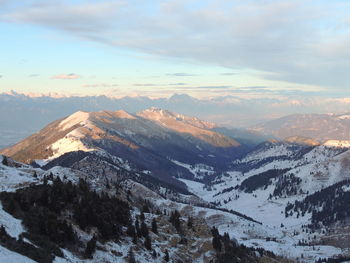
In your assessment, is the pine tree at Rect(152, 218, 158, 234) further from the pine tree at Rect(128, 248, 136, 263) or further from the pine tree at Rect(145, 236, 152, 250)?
the pine tree at Rect(128, 248, 136, 263)

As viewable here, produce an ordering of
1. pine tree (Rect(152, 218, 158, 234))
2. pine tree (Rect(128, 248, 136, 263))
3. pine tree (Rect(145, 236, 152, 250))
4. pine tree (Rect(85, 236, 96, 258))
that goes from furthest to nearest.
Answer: pine tree (Rect(152, 218, 158, 234)) → pine tree (Rect(145, 236, 152, 250)) → pine tree (Rect(128, 248, 136, 263)) → pine tree (Rect(85, 236, 96, 258))

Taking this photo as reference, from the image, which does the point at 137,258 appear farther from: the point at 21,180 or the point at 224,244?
the point at 21,180

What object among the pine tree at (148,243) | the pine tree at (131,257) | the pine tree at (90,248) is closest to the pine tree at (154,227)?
the pine tree at (148,243)

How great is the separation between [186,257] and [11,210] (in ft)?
144

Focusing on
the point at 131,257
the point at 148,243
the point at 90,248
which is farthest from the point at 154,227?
the point at 90,248

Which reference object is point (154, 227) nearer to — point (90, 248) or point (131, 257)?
point (131, 257)

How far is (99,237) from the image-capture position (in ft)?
299

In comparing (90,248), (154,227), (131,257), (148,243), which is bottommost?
(154,227)

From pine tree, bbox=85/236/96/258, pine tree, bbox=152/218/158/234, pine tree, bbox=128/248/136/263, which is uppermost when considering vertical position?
pine tree, bbox=85/236/96/258

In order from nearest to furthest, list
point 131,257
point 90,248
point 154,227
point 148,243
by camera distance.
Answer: point 90,248 → point 131,257 → point 148,243 → point 154,227

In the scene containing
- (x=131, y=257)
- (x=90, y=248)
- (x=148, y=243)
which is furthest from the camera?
(x=148, y=243)

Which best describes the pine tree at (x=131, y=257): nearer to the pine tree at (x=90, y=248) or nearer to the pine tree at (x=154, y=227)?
the pine tree at (x=90, y=248)

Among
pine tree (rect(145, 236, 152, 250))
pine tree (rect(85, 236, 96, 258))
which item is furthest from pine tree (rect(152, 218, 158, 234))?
pine tree (rect(85, 236, 96, 258))

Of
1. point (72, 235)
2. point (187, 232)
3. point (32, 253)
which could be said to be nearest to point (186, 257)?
point (187, 232)
